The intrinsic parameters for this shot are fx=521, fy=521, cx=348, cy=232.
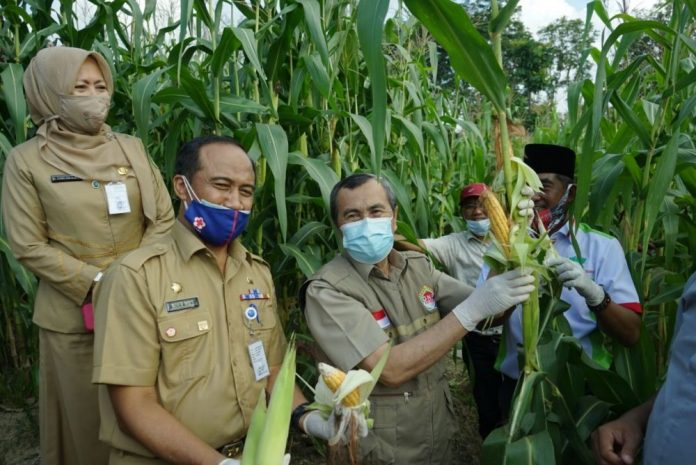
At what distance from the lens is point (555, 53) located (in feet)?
84.6

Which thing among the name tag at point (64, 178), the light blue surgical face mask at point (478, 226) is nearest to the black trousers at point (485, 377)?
the light blue surgical face mask at point (478, 226)

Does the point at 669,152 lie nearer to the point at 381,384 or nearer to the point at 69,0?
the point at 381,384

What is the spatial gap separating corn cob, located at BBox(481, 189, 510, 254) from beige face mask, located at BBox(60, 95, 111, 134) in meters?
1.68

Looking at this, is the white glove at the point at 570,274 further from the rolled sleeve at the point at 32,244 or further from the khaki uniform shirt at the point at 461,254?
the rolled sleeve at the point at 32,244

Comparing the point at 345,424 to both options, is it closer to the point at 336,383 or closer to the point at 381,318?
the point at 336,383

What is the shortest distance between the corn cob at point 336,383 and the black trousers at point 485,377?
1831mm

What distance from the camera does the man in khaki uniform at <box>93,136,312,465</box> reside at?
1358mm

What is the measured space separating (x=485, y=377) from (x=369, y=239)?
142cm

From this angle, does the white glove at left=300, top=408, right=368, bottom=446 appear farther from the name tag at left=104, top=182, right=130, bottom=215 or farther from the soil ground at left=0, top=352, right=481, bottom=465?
the soil ground at left=0, top=352, right=481, bottom=465

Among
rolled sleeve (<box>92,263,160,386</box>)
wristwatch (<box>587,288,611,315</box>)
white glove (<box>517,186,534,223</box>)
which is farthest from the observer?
wristwatch (<box>587,288,611,315</box>)

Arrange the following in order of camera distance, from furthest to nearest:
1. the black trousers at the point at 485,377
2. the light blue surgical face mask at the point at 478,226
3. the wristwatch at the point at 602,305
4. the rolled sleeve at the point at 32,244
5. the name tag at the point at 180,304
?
the light blue surgical face mask at the point at 478,226, the black trousers at the point at 485,377, the rolled sleeve at the point at 32,244, the wristwatch at the point at 602,305, the name tag at the point at 180,304

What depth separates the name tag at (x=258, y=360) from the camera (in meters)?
1.58

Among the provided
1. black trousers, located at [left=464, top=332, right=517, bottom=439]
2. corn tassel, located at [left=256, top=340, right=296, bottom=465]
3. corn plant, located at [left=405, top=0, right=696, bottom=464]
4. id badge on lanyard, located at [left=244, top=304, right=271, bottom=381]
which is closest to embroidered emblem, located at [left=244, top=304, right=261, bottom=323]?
id badge on lanyard, located at [left=244, top=304, right=271, bottom=381]

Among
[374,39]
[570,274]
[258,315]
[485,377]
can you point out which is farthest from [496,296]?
[485,377]
